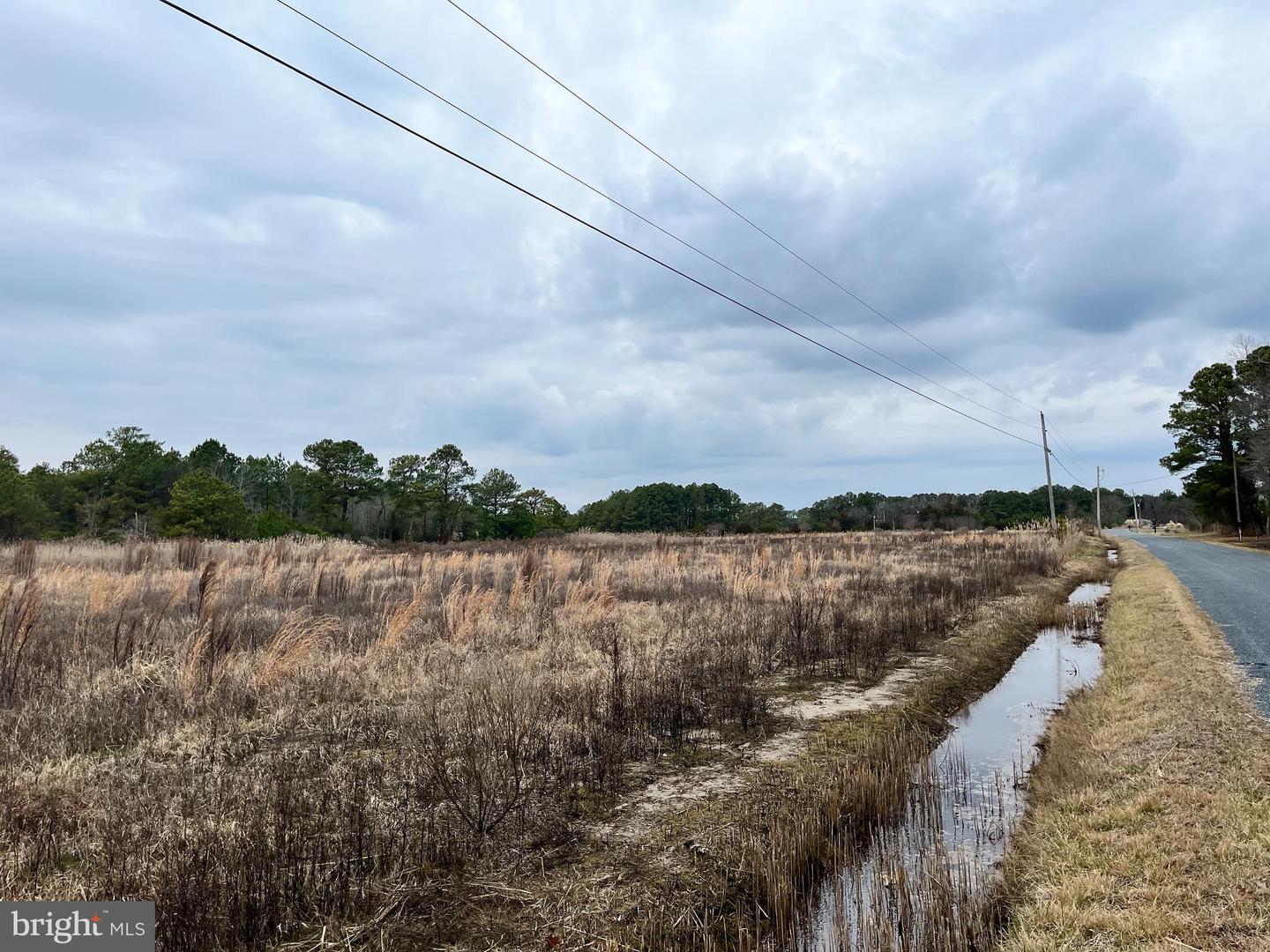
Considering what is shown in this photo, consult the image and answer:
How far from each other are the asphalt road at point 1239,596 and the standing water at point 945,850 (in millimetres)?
2527

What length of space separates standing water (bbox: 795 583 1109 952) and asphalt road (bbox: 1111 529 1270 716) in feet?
8.29

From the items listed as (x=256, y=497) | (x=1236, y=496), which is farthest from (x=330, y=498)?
(x=1236, y=496)

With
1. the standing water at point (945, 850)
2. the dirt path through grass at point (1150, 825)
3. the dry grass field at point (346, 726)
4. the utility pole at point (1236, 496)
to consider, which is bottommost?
the standing water at point (945, 850)

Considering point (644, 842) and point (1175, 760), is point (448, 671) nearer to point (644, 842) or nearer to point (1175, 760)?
point (644, 842)

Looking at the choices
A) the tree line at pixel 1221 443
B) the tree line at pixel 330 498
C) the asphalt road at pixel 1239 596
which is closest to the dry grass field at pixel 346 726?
the asphalt road at pixel 1239 596

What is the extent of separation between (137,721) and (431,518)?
198 ft

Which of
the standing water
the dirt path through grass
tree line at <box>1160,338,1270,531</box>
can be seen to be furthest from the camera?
tree line at <box>1160,338,1270,531</box>

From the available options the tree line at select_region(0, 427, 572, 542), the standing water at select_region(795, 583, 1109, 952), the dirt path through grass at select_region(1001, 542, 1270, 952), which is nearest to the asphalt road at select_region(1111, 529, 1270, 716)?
the dirt path through grass at select_region(1001, 542, 1270, 952)

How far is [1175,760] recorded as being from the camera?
5.42m

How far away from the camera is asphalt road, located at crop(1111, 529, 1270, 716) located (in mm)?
8773

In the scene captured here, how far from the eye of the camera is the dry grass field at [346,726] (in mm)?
3633

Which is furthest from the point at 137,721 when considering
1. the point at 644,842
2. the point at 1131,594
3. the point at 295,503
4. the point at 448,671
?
the point at 295,503

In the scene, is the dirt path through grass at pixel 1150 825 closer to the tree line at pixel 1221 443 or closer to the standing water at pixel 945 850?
Answer: the standing water at pixel 945 850

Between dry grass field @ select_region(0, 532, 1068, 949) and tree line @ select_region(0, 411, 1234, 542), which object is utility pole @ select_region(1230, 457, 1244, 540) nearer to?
tree line @ select_region(0, 411, 1234, 542)
